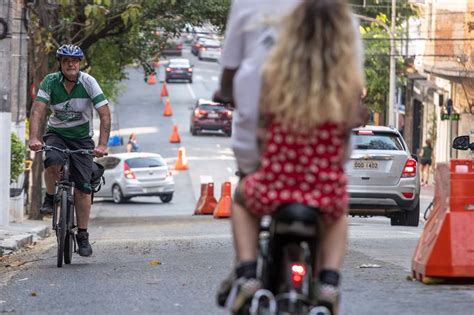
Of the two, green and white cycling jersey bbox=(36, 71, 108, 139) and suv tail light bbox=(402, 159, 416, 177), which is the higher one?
green and white cycling jersey bbox=(36, 71, 108, 139)

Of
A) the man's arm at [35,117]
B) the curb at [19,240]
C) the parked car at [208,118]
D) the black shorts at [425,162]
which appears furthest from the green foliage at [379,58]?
the man's arm at [35,117]

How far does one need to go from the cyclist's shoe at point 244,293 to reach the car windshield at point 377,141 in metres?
15.2

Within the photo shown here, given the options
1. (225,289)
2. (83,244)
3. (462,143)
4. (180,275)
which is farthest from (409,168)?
(225,289)

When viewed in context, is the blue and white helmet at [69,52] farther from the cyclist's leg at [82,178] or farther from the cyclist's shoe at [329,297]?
the cyclist's shoe at [329,297]

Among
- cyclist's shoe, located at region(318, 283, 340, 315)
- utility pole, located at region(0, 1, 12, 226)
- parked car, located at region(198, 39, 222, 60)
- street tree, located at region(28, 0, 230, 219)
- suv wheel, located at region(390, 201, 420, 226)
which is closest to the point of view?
cyclist's shoe, located at region(318, 283, 340, 315)

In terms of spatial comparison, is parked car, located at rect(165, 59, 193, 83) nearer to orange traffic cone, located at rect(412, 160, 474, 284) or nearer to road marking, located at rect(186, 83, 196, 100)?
road marking, located at rect(186, 83, 196, 100)

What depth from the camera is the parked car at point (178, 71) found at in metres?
92.4

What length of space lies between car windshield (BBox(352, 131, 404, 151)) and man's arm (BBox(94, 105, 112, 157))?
8836mm

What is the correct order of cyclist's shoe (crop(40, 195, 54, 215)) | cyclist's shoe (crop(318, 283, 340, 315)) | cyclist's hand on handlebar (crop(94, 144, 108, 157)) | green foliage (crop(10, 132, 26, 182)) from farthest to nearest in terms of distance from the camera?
green foliage (crop(10, 132, 26, 182)) → cyclist's shoe (crop(40, 195, 54, 215)) → cyclist's hand on handlebar (crop(94, 144, 108, 157)) → cyclist's shoe (crop(318, 283, 340, 315))

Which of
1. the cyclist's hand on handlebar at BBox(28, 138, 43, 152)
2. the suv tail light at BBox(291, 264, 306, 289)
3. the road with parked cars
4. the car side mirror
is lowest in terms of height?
the road with parked cars

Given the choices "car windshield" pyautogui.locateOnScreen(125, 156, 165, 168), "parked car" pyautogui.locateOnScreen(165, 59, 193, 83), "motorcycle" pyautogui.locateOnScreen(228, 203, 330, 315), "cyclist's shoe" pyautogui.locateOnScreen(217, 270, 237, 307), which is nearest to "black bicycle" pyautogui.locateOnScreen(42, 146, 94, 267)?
"cyclist's shoe" pyautogui.locateOnScreen(217, 270, 237, 307)

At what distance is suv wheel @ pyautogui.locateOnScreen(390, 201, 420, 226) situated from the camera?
21.6 metres

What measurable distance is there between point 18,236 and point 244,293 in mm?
12101

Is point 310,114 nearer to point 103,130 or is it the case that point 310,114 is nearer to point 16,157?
point 103,130
